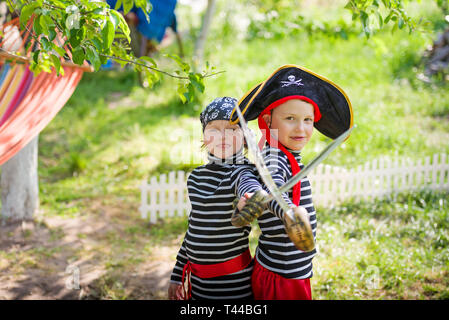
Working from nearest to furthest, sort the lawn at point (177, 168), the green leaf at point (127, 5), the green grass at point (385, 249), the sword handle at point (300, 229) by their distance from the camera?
1. the sword handle at point (300, 229)
2. the green leaf at point (127, 5)
3. the green grass at point (385, 249)
4. the lawn at point (177, 168)

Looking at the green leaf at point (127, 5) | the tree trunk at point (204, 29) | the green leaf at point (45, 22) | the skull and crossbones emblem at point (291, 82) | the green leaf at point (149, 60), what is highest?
the tree trunk at point (204, 29)

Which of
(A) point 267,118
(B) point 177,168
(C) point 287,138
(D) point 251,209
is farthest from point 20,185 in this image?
(D) point 251,209

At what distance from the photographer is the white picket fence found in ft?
13.9

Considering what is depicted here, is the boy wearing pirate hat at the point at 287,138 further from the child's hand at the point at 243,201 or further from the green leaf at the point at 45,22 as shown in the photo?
the green leaf at the point at 45,22

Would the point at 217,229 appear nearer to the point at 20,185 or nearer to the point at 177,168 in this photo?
the point at 20,185

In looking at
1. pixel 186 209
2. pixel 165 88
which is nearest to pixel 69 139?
pixel 165 88

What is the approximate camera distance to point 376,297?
9.54 ft

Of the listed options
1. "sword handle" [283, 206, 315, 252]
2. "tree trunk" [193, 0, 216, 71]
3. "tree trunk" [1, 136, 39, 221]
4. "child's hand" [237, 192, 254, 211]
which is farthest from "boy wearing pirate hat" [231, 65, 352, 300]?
"tree trunk" [193, 0, 216, 71]

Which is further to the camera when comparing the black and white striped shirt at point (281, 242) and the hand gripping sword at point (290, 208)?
the black and white striped shirt at point (281, 242)

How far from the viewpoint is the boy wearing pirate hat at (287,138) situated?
175 cm

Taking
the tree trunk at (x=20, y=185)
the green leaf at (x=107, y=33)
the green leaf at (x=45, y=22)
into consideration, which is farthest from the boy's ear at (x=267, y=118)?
the tree trunk at (x=20, y=185)
